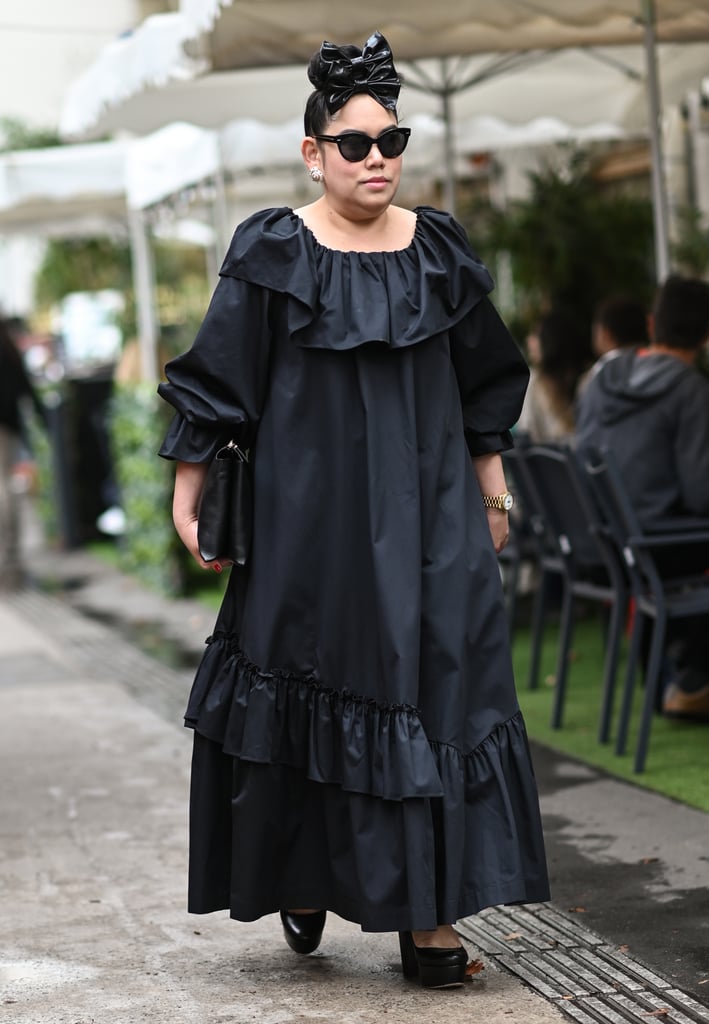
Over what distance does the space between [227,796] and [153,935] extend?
68 centimetres

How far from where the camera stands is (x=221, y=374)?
3826 millimetres

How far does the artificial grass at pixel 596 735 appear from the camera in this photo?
5.88 m

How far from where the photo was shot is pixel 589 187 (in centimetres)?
1203

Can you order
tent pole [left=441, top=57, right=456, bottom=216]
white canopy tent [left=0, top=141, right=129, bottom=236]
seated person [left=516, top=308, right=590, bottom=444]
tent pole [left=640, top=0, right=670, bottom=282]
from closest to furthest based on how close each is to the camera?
tent pole [left=640, top=0, right=670, bottom=282], seated person [left=516, top=308, right=590, bottom=444], tent pole [left=441, top=57, right=456, bottom=216], white canopy tent [left=0, top=141, right=129, bottom=236]

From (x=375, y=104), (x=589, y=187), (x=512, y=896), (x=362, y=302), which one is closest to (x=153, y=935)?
(x=512, y=896)

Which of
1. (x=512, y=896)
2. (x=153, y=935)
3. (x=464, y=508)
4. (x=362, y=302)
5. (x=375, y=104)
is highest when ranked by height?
(x=375, y=104)

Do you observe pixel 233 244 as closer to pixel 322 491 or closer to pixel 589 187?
pixel 322 491

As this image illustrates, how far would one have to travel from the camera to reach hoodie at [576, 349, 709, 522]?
640cm

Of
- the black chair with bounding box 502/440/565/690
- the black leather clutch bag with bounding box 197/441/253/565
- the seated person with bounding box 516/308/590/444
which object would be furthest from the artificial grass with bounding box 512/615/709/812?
the black leather clutch bag with bounding box 197/441/253/565

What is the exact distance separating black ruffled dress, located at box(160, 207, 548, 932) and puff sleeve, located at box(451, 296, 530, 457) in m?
0.04

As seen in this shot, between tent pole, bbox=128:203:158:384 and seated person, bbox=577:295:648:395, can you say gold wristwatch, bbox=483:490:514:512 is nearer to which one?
seated person, bbox=577:295:648:395

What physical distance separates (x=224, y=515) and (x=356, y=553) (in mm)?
300

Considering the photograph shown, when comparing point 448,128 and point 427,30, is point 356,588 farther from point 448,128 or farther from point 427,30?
point 448,128

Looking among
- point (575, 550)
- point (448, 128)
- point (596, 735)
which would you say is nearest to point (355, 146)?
point (575, 550)
